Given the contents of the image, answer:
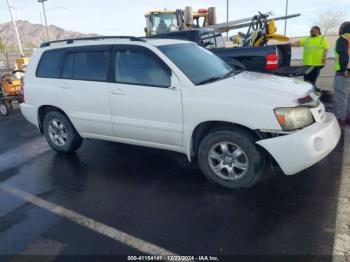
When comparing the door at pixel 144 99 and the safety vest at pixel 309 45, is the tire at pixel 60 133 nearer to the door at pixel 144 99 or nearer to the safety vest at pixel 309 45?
the door at pixel 144 99

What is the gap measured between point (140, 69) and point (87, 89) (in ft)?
3.15

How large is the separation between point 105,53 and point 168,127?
1.51 meters

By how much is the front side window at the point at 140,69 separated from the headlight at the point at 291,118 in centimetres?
144

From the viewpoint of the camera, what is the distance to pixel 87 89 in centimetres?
498

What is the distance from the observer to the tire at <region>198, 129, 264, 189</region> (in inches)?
154

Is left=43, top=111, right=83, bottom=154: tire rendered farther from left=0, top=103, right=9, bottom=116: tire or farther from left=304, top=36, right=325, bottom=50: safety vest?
left=304, top=36, right=325, bottom=50: safety vest

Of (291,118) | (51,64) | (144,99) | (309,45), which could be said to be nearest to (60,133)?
(51,64)

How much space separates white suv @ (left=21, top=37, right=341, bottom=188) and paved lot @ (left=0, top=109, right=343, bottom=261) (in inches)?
16.2

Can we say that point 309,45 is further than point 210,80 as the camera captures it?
Yes

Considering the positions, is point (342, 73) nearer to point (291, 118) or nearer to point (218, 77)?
point (218, 77)

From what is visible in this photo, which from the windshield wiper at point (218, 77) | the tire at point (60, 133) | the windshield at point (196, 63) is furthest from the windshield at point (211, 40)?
the tire at point (60, 133)

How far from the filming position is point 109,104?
4.80 m

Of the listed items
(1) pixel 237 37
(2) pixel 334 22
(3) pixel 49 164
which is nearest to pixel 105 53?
(3) pixel 49 164

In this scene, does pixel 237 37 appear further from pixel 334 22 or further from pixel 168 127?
pixel 334 22
